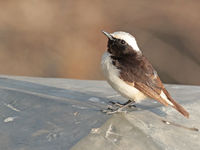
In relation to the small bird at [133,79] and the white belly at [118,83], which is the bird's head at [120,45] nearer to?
the small bird at [133,79]

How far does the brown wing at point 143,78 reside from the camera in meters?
2.87

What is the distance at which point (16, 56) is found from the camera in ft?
27.9

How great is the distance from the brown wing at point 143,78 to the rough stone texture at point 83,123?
5.6 inches

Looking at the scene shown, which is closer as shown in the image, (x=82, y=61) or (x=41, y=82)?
(x=41, y=82)

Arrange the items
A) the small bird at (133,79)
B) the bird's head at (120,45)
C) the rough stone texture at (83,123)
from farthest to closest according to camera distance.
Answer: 1. the bird's head at (120,45)
2. the small bird at (133,79)
3. the rough stone texture at (83,123)

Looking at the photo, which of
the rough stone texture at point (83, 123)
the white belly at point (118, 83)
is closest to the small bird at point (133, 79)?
the white belly at point (118, 83)

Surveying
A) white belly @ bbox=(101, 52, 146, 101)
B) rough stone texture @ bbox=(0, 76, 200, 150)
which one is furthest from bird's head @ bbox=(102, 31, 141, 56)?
rough stone texture @ bbox=(0, 76, 200, 150)

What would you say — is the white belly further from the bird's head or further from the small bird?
the bird's head

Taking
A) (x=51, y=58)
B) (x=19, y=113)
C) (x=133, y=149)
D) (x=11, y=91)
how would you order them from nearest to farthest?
(x=133, y=149)
(x=19, y=113)
(x=11, y=91)
(x=51, y=58)

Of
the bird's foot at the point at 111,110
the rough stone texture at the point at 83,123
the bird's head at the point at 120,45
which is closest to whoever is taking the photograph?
the rough stone texture at the point at 83,123

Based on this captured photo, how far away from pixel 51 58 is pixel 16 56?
79 cm

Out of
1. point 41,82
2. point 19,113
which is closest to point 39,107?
point 19,113

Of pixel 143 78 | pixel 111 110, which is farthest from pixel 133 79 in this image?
pixel 111 110

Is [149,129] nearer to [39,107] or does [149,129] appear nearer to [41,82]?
[39,107]
